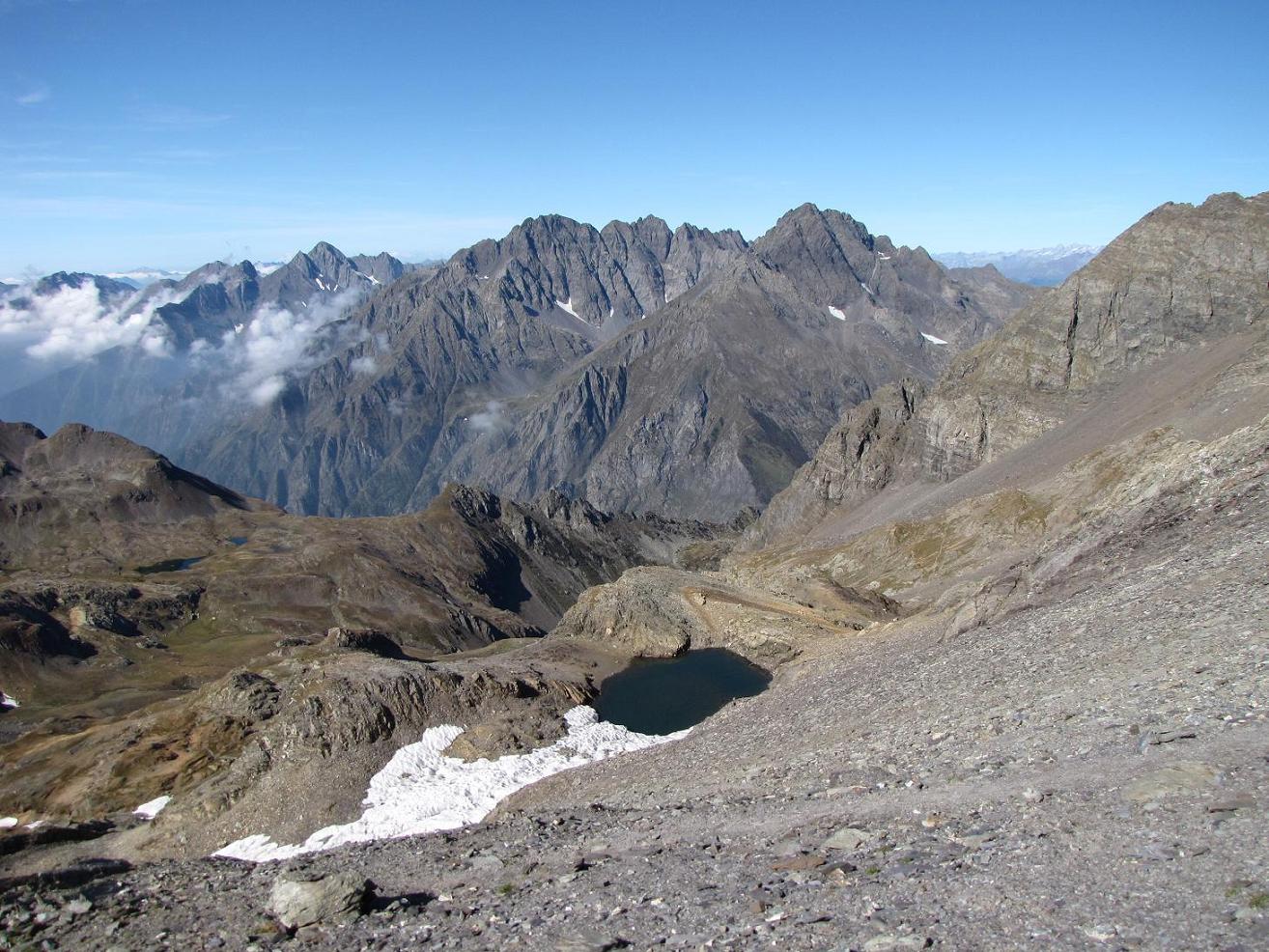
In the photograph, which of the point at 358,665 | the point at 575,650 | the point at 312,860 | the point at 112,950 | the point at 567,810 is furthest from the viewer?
the point at 575,650

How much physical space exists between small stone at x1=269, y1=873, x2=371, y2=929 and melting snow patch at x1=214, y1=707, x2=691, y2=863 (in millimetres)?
22354

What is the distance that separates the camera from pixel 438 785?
193 feet

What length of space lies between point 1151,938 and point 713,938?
9386 mm

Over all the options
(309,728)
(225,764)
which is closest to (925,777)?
(309,728)

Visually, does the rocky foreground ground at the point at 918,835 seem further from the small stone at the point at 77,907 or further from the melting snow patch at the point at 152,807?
the melting snow patch at the point at 152,807

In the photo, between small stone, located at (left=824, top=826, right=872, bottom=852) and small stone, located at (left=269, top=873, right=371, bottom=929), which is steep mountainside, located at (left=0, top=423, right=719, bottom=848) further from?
small stone, located at (left=824, top=826, right=872, bottom=852)

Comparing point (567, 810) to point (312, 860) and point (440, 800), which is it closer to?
point (312, 860)

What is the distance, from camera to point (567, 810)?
143ft

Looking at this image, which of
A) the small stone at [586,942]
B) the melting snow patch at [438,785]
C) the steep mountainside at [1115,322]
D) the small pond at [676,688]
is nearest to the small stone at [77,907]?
the melting snow patch at [438,785]

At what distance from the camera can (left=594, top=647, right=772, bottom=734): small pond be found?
79250 millimetres

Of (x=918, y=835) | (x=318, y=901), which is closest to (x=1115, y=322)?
(x=918, y=835)

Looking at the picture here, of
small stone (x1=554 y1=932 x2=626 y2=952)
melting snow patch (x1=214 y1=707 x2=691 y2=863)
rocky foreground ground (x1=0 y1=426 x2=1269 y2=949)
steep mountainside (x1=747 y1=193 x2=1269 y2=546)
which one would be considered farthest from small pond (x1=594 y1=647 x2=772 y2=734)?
steep mountainside (x1=747 y1=193 x2=1269 y2=546)

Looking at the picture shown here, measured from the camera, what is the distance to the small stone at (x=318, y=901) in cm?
2788

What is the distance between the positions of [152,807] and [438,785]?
18.3 m
